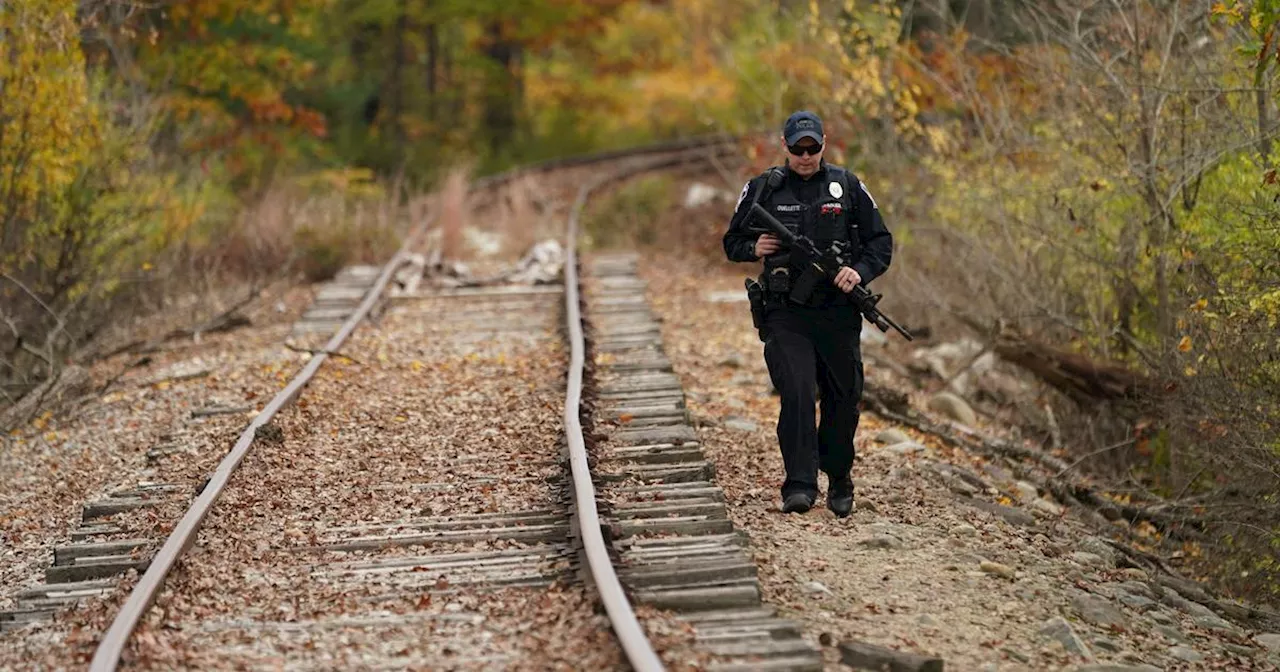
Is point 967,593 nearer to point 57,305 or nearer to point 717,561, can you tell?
point 717,561

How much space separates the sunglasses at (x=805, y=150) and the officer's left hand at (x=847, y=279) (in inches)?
23.1

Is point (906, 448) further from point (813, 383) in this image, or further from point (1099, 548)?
point (813, 383)

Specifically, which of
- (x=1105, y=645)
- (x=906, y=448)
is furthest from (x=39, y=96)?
(x=1105, y=645)

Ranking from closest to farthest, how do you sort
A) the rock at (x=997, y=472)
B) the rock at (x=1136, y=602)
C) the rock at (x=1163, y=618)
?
the rock at (x=1163, y=618) → the rock at (x=1136, y=602) → the rock at (x=997, y=472)

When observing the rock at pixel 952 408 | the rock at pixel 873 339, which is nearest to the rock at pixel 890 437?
the rock at pixel 952 408

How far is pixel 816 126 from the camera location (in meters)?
7.99

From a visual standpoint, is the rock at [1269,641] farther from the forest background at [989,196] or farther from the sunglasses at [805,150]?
the sunglasses at [805,150]

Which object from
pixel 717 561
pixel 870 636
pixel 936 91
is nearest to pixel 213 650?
pixel 717 561

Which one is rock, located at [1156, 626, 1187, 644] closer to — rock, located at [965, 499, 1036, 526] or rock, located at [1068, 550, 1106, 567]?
rock, located at [1068, 550, 1106, 567]

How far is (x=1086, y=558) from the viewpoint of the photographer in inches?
328

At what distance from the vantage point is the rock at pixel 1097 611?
704 centimetres

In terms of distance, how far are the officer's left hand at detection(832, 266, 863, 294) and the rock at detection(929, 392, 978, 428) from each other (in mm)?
4964

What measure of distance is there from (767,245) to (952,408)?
5013mm

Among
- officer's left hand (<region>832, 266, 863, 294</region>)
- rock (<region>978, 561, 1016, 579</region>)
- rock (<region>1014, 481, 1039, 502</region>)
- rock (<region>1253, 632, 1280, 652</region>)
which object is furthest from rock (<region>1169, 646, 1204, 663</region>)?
rock (<region>1014, 481, 1039, 502</region>)
